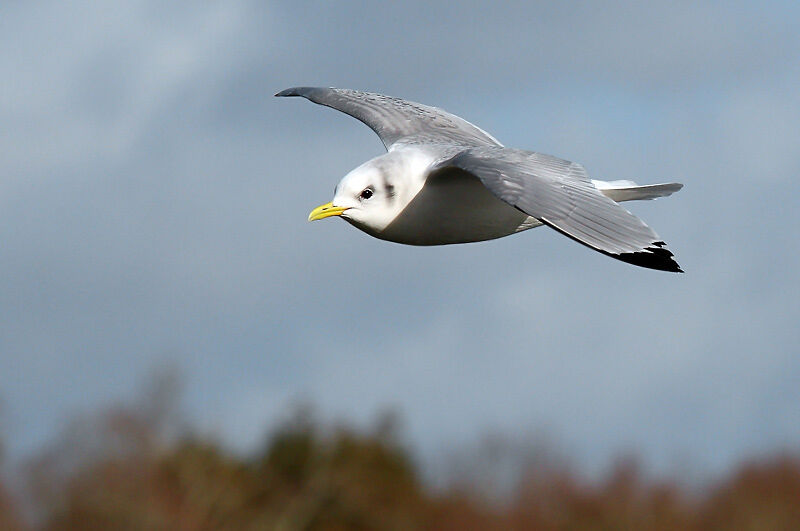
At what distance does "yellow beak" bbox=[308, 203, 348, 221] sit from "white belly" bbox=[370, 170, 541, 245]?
39cm

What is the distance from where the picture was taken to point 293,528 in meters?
33.1

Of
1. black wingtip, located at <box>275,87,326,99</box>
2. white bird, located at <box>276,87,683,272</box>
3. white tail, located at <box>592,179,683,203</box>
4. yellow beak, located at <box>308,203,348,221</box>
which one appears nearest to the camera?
white bird, located at <box>276,87,683,272</box>

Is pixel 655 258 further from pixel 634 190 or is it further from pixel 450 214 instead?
pixel 634 190

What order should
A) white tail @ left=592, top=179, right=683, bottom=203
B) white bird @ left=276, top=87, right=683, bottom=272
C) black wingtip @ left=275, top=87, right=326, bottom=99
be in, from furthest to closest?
black wingtip @ left=275, top=87, right=326, bottom=99 < white tail @ left=592, top=179, right=683, bottom=203 < white bird @ left=276, top=87, right=683, bottom=272

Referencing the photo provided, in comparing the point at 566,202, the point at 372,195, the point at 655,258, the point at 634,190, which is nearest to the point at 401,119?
the point at 634,190

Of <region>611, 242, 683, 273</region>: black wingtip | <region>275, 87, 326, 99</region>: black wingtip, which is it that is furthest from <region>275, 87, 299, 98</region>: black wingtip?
<region>611, 242, 683, 273</region>: black wingtip

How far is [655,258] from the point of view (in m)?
7.67

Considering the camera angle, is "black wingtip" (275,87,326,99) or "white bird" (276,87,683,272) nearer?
"white bird" (276,87,683,272)

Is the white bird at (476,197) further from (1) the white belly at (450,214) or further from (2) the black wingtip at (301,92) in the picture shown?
(2) the black wingtip at (301,92)

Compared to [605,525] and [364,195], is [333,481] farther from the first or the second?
[364,195]

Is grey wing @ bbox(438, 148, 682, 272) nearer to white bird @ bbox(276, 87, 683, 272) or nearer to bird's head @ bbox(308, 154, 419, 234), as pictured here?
white bird @ bbox(276, 87, 683, 272)

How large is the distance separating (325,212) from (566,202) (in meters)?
1.45

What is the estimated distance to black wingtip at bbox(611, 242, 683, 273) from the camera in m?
7.54

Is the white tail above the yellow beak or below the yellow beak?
above
